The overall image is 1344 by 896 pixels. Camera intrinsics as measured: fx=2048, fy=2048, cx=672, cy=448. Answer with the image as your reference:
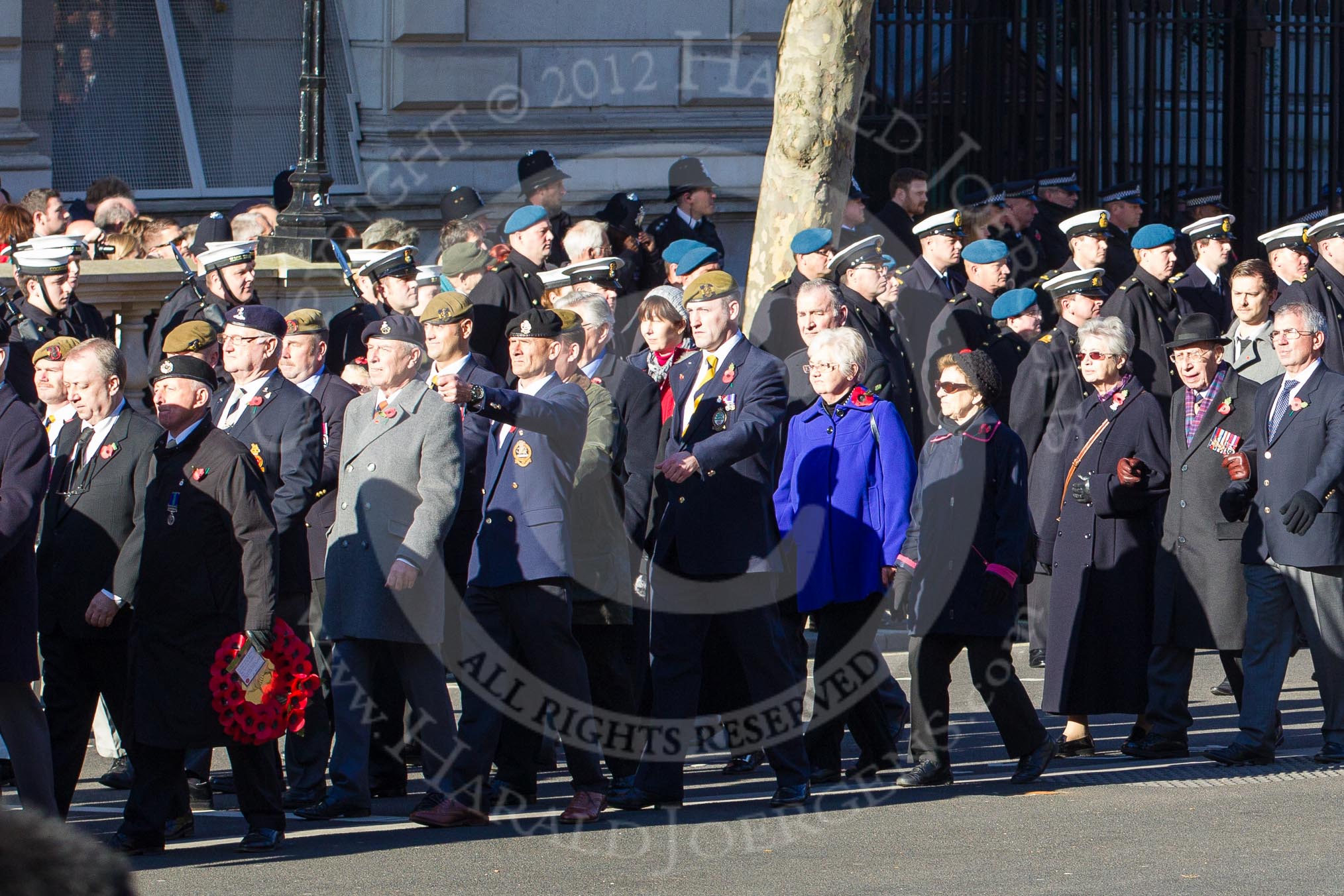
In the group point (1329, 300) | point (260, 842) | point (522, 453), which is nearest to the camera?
point (260, 842)

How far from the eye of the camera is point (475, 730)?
A: 704 centimetres

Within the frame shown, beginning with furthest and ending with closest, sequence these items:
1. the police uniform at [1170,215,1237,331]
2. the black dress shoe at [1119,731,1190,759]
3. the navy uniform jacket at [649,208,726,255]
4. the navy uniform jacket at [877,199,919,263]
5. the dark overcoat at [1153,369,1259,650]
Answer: the navy uniform jacket at [877,199,919,263] < the navy uniform jacket at [649,208,726,255] < the police uniform at [1170,215,1237,331] < the dark overcoat at [1153,369,1259,650] < the black dress shoe at [1119,731,1190,759]

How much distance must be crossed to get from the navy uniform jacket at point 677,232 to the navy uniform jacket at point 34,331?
4046 millimetres

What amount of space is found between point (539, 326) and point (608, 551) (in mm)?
885

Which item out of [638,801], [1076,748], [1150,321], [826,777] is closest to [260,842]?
[638,801]

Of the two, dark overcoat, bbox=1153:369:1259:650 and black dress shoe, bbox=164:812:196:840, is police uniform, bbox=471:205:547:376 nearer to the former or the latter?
dark overcoat, bbox=1153:369:1259:650

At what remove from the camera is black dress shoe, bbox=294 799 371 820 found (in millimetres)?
7176

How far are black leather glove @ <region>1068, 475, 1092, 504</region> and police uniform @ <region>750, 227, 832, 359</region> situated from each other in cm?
252

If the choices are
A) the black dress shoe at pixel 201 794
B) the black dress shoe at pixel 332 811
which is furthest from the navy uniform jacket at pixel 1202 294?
the black dress shoe at pixel 201 794

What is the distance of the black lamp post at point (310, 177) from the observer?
11883 millimetres

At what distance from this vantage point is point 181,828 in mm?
6883

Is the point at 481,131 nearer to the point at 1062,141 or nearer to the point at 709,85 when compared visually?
the point at 709,85


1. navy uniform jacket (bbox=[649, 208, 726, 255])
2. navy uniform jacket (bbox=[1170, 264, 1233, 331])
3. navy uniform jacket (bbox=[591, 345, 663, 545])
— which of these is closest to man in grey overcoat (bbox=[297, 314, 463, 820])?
navy uniform jacket (bbox=[591, 345, 663, 545])

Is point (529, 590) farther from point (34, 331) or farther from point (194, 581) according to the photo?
point (34, 331)
